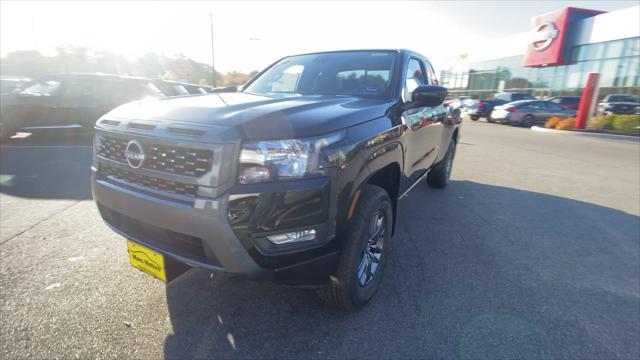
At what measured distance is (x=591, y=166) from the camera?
777 centimetres

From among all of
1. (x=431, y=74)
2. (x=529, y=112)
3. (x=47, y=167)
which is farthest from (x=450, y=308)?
(x=529, y=112)

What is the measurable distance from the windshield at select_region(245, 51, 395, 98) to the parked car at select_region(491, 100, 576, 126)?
1669 cm

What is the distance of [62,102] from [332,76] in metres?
7.11

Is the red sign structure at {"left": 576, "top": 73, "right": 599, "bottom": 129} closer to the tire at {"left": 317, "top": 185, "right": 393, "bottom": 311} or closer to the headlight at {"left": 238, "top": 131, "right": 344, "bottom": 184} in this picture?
the tire at {"left": 317, "top": 185, "right": 393, "bottom": 311}

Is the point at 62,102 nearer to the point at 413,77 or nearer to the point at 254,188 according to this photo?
the point at 413,77

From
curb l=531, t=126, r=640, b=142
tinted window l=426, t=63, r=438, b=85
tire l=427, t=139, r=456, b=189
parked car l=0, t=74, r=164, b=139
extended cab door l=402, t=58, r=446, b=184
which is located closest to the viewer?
extended cab door l=402, t=58, r=446, b=184

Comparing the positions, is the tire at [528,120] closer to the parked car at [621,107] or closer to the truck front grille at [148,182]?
the parked car at [621,107]

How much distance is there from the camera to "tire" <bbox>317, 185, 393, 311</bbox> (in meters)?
1.97

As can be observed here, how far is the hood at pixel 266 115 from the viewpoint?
5.48 feet

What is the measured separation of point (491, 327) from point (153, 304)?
2.24 m

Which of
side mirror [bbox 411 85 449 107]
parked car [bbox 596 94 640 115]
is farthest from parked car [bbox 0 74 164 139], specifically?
parked car [bbox 596 94 640 115]

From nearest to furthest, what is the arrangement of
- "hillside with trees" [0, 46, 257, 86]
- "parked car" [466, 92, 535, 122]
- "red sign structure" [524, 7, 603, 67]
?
"parked car" [466, 92, 535, 122]
"red sign structure" [524, 7, 603, 67]
"hillside with trees" [0, 46, 257, 86]

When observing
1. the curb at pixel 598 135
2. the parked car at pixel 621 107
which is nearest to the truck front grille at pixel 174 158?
the curb at pixel 598 135

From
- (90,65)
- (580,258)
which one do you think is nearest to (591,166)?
(580,258)
